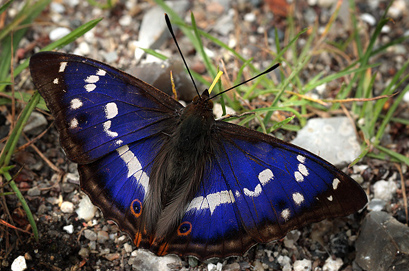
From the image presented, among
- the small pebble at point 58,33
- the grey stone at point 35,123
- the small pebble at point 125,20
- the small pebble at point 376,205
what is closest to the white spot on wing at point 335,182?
the small pebble at point 376,205

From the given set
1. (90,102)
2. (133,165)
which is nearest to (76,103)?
(90,102)

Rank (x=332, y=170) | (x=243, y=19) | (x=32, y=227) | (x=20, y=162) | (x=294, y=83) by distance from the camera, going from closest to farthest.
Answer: (x=332, y=170) < (x=32, y=227) < (x=20, y=162) < (x=294, y=83) < (x=243, y=19)

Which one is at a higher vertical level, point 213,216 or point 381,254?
point 213,216

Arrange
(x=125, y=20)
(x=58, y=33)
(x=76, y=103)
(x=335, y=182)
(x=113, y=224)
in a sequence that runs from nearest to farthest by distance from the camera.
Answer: (x=335, y=182) → (x=76, y=103) → (x=113, y=224) → (x=58, y=33) → (x=125, y=20)

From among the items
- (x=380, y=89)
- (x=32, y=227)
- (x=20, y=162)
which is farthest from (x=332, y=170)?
(x=20, y=162)

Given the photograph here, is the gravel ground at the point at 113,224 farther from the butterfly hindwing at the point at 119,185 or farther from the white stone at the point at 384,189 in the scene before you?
the butterfly hindwing at the point at 119,185

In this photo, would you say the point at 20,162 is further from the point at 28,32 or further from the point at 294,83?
the point at 294,83

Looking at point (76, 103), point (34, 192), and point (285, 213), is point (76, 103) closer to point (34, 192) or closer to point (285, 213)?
point (34, 192)
